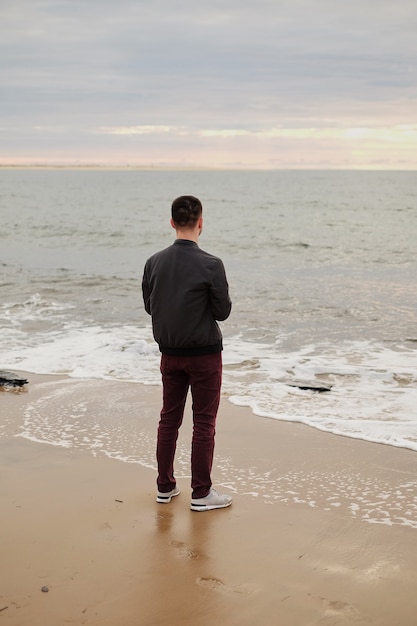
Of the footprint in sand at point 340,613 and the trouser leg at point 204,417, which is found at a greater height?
the trouser leg at point 204,417

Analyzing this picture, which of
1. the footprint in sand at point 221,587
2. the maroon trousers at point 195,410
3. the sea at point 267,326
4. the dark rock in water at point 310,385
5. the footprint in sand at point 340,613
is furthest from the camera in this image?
the dark rock in water at point 310,385

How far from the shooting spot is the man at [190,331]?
4117mm

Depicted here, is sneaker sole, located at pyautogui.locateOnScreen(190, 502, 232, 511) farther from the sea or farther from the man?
the sea

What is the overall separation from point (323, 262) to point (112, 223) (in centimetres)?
1913

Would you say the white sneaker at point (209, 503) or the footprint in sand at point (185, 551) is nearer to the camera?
the footprint in sand at point (185, 551)

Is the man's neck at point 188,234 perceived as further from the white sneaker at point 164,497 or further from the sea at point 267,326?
the sea at point 267,326

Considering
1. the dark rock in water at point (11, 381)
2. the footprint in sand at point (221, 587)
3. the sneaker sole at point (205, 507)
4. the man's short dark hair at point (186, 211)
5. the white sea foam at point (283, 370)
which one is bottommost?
the white sea foam at point (283, 370)

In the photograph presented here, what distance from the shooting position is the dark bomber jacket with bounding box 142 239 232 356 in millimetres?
4102

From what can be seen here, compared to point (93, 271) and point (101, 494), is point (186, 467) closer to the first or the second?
point (101, 494)

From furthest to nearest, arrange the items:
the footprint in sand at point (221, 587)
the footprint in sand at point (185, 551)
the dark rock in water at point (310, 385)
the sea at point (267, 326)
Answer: the dark rock in water at point (310, 385)
the sea at point (267, 326)
the footprint in sand at point (185, 551)
the footprint in sand at point (221, 587)

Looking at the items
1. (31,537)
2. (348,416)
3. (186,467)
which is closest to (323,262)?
(348,416)

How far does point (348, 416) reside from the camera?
6508 millimetres

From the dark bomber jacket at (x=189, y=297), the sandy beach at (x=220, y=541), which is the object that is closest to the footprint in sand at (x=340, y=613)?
the sandy beach at (x=220, y=541)

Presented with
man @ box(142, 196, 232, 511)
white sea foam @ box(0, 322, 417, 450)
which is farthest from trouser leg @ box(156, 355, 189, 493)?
white sea foam @ box(0, 322, 417, 450)
